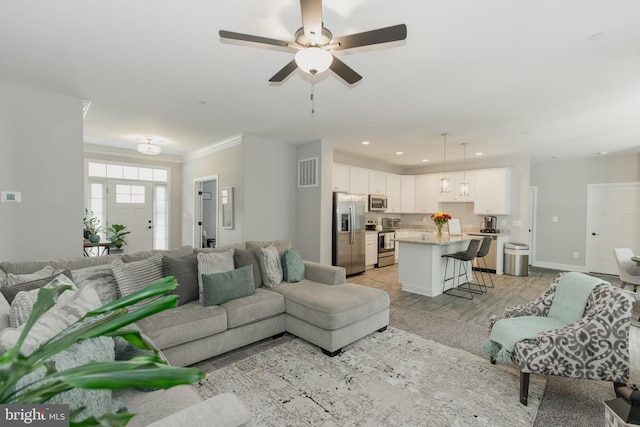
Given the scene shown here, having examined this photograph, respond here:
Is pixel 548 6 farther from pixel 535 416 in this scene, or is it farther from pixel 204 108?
pixel 204 108

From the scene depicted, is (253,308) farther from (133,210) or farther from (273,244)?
(133,210)

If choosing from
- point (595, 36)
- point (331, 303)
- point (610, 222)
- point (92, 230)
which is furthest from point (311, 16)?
point (610, 222)

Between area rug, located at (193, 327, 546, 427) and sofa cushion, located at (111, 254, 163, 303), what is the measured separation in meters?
0.95

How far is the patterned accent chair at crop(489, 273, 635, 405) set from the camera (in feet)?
6.13

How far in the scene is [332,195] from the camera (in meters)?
5.79

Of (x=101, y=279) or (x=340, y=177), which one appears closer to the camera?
(x=101, y=279)

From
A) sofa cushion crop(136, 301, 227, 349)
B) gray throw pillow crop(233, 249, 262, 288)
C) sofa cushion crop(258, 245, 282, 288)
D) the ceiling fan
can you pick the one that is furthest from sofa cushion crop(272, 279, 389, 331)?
the ceiling fan

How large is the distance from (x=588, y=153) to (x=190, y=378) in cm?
813

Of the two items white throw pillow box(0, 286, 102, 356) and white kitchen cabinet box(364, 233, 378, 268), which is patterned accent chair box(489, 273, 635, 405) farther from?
white kitchen cabinet box(364, 233, 378, 268)

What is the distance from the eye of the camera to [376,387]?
2256 mm

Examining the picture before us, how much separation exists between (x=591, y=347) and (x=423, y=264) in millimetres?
2790

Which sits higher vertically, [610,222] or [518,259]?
[610,222]

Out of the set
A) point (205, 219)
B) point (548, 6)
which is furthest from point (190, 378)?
point (205, 219)

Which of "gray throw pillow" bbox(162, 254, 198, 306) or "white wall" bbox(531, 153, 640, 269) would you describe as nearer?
"gray throw pillow" bbox(162, 254, 198, 306)
